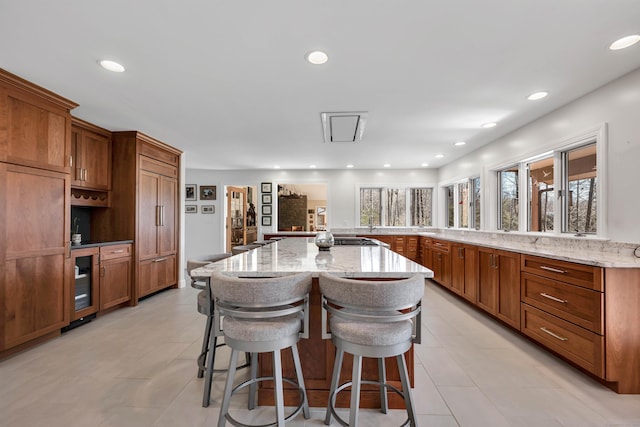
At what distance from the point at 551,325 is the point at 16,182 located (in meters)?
4.73

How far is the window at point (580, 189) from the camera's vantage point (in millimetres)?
2740

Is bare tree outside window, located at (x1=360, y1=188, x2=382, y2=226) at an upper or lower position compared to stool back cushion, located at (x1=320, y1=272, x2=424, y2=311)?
upper

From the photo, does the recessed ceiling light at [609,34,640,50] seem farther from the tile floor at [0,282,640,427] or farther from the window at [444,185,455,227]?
the window at [444,185,455,227]

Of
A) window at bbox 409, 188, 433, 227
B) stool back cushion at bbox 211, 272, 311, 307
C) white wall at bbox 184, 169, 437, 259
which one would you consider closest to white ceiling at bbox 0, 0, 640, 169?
stool back cushion at bbox 211, 272, 311, 307

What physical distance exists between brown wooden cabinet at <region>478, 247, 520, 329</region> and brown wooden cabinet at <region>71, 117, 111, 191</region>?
4940 millimetres

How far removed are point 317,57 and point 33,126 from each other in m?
2.65

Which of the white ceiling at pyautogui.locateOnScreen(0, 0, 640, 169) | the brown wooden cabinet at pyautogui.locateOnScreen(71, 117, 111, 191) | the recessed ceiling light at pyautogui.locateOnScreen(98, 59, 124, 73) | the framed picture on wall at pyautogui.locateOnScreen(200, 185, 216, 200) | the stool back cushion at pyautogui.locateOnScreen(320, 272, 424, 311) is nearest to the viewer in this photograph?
the stool back cushion at pyautogui.locateOnScreen(320, 272, 424, 311)

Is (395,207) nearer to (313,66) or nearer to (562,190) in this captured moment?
(562,190)

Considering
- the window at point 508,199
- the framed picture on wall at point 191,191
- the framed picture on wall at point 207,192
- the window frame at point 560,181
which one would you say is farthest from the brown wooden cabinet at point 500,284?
the framed picture on wall at point 191,191

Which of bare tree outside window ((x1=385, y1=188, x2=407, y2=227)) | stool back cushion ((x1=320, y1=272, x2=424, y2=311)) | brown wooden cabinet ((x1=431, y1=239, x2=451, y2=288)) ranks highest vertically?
bare tree outside window ((x1=385, y1=188, x2=407, y2=227))

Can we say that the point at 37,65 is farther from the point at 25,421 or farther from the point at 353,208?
the point at 353,208

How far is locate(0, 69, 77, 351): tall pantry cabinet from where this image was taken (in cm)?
237

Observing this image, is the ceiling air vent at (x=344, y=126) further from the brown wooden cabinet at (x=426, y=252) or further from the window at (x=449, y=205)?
the window at (x=449, y=205)

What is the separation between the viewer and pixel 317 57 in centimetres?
209
